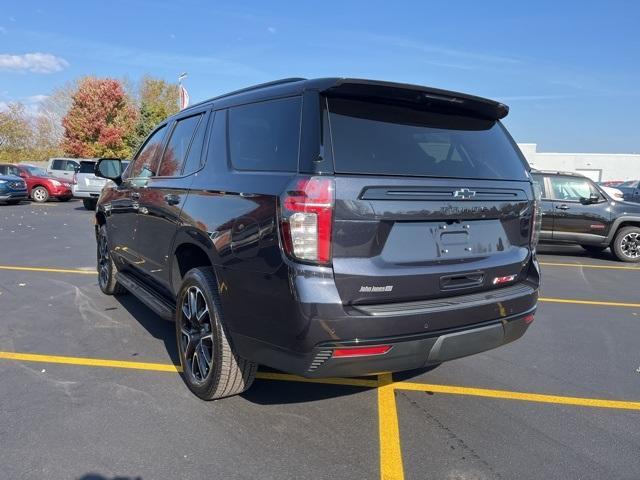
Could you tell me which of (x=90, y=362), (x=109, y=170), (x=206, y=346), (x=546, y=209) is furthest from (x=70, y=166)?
(x=206, y=346)

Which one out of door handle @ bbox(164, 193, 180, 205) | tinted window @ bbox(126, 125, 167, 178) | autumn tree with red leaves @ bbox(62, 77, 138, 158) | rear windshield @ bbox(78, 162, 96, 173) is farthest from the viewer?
autumn tree with red leaves @ bbox(62, 77, 138, 158)

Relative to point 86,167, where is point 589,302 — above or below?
below

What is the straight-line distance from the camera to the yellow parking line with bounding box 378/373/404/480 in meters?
2.70

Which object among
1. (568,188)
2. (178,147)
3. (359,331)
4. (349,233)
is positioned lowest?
(359,331)

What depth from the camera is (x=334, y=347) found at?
8.24ft

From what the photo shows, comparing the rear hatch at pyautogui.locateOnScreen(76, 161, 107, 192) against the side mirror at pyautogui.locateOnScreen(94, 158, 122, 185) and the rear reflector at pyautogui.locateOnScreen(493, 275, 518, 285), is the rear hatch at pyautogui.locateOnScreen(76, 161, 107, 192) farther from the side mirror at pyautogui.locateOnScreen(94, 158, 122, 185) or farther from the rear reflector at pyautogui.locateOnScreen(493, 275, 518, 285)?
the rear reflector at pyautogui.locateOnScreen(493, 275, 518, 285)

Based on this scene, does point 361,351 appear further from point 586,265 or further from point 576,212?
point 576,212

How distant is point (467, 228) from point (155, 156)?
3.01 m

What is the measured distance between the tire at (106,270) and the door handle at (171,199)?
7.24 ft

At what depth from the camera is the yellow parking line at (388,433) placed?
8.86ft

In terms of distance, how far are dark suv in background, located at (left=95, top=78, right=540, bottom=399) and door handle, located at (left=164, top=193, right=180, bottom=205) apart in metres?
0.06

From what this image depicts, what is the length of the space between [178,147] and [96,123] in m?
39.3

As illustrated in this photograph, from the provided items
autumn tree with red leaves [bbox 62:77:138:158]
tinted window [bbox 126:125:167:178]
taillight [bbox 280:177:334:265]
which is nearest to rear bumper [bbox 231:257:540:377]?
taillight [bbox 280:177:334:265]

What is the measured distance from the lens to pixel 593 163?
54406mm
